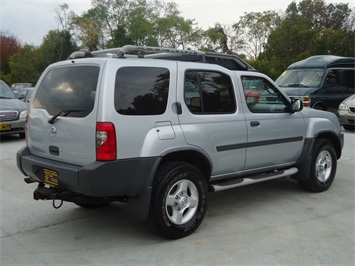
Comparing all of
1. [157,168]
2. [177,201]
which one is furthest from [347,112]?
[157,168]

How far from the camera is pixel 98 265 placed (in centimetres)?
347

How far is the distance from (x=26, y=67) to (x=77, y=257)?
57.7 metres

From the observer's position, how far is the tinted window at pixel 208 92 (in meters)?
4.27

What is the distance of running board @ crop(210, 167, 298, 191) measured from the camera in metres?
4.47

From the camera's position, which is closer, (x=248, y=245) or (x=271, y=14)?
(x=248, y=245)

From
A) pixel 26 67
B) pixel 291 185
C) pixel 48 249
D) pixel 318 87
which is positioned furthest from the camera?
pixel 26 67

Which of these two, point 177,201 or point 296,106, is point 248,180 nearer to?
point 177,201

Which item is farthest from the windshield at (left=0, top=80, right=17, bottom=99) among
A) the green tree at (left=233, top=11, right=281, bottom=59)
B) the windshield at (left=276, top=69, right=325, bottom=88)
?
the green tree at (left=233, top=11, right=281, bottom=59)

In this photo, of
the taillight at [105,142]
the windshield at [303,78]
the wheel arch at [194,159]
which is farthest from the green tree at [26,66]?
the taillight at [105,142]

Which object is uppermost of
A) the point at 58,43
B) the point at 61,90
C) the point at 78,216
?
the point at 58,43

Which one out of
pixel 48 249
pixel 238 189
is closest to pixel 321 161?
pixel 238 189

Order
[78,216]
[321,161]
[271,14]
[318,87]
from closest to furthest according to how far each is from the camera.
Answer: [78,216] → [321,161] → [318,87] → [271,14]

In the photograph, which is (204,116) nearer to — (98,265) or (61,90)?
(61,90)

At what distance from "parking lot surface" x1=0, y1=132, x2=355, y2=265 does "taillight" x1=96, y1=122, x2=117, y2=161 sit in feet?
3.11
